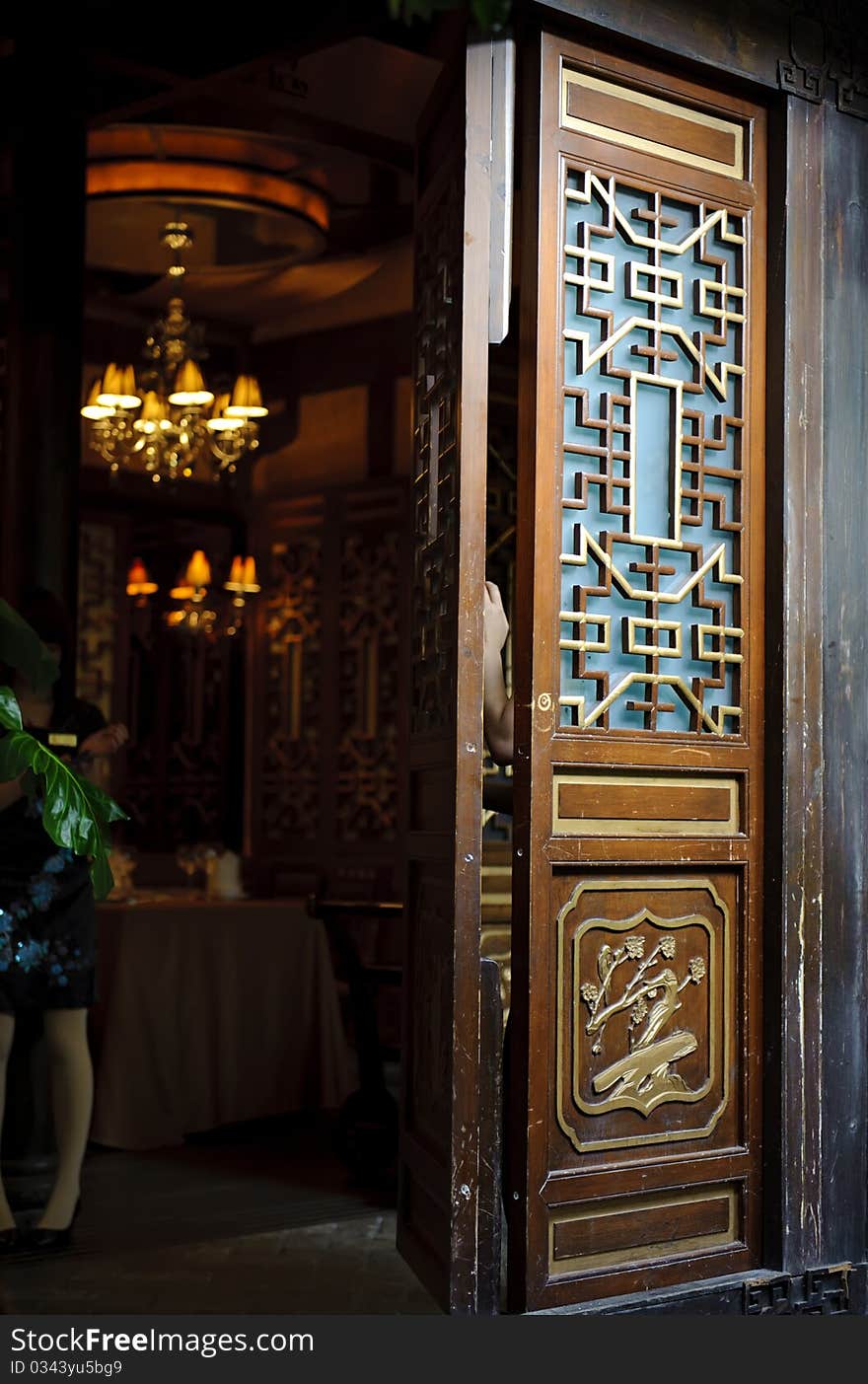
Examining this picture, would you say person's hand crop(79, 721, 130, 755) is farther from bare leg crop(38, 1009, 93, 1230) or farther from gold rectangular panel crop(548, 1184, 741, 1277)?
gold rectangular panel crop(548, 1184, 741, 1277)

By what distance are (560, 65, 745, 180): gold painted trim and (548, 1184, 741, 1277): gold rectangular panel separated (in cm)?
217

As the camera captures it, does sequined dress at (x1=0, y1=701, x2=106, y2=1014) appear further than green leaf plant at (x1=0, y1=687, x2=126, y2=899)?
Yes

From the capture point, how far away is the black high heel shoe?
3.95 m

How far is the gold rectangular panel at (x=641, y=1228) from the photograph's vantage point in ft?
10.1

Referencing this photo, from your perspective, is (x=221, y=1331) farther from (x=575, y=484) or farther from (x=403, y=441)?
(x=403, y=441)

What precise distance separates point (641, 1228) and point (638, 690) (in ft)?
3.59

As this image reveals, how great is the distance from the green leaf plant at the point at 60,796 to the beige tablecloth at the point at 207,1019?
110 inches

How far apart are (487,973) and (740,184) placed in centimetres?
181

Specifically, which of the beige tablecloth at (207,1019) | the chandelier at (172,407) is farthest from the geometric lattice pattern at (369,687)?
the beige tablecloth at (207,1019)

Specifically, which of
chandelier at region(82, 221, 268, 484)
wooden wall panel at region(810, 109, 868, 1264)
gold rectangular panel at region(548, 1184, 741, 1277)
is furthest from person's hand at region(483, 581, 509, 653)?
chandelier at region(82, 221, 268, 484)

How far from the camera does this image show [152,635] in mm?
8562

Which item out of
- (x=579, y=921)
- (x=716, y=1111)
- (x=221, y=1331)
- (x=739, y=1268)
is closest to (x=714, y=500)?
(x=579, y=921)

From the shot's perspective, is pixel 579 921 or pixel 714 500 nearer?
pixel 579 921

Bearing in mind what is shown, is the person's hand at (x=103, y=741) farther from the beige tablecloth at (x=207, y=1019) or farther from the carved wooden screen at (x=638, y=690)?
the carved wooden screen at (x=638, y=690)
